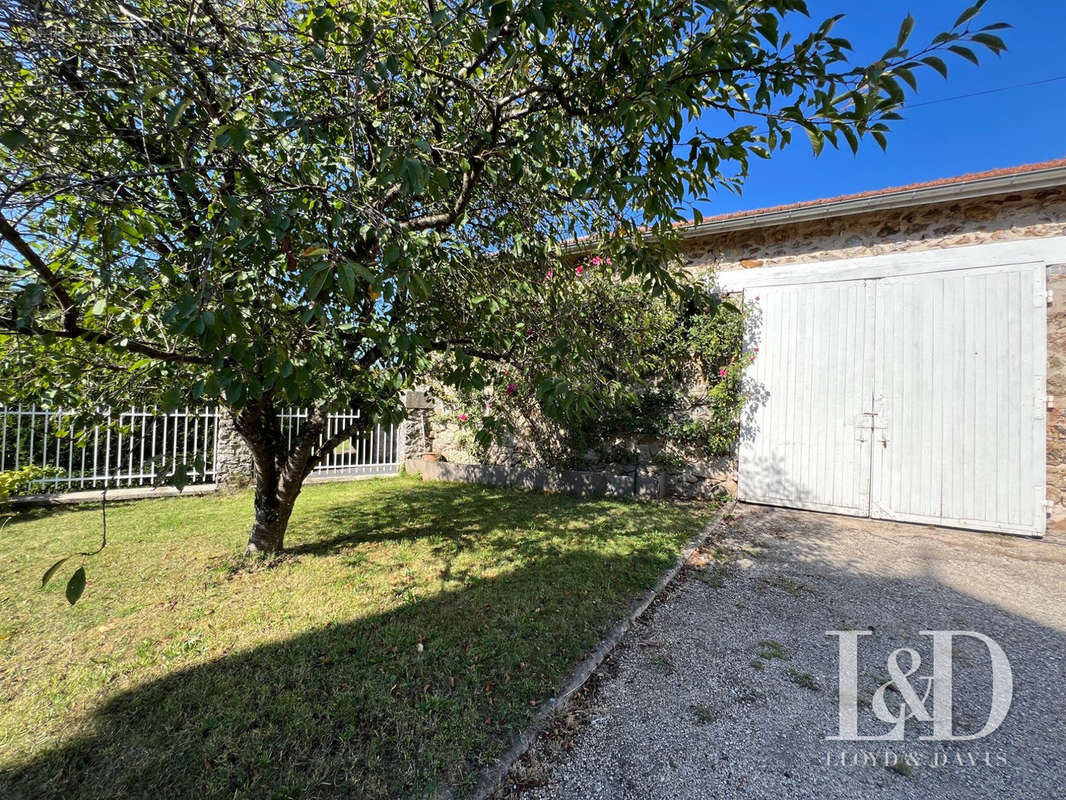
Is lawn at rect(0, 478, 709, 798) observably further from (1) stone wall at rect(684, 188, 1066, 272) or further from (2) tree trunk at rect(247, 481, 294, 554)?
(1) stone wall at rect(684, 188, 1066, 272)

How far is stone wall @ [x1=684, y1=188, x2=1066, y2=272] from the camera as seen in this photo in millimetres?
5441

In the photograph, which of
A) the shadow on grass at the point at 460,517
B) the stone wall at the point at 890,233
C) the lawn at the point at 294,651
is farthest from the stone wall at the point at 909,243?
the lawn at the point at 294,651

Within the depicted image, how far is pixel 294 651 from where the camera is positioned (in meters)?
2.74

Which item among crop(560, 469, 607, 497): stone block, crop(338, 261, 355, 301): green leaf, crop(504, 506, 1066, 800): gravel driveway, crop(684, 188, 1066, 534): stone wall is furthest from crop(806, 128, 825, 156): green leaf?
crop(560, 469, 607, 497): stone block

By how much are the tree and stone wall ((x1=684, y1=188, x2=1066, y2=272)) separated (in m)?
4.55

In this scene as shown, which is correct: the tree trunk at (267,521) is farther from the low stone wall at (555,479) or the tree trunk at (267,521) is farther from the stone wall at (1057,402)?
the stone wall at (1057,402)

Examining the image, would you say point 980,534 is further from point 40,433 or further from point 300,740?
point 40,433

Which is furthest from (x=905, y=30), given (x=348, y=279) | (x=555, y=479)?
(x=555, y=479)

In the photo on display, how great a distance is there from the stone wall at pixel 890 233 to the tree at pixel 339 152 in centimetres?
455

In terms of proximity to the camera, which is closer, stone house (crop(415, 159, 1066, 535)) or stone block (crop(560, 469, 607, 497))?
stone house (crop(415, 159, 1066, 535))

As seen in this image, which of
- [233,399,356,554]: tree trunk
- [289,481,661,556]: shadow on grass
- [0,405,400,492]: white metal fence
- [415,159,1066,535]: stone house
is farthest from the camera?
[0,405,400,492]: white metal fence

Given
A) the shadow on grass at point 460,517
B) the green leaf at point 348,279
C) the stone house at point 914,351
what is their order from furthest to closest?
the stone house at point 914,351
the shadow on grass at point 460,517
the green leaf at point 348,279

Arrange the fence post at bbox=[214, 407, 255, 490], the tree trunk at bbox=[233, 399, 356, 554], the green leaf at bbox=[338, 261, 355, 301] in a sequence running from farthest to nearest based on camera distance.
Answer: the fence post at bbox=[214, 407, 255, 490]
the tree trunk at bbox=[233, 399, 356, 554]
the green leaf at bbox=[338, 261, 355, 301]

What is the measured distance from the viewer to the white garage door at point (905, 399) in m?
5.32
